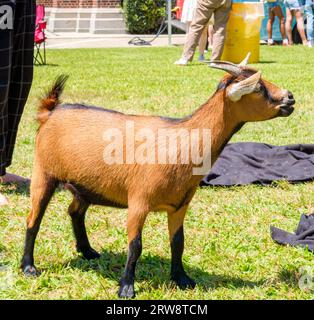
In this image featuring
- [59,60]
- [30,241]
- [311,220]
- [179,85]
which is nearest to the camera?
[30,241]

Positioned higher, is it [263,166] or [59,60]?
[263,166]

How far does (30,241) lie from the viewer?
12.7 feet

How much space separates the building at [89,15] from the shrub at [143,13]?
0.94 metres

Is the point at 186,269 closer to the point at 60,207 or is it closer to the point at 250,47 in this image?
the point at 60,207

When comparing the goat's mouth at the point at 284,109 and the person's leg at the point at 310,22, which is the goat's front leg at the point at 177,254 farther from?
the person's leg at the point at 310,22

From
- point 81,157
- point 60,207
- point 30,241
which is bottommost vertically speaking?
point 60,207

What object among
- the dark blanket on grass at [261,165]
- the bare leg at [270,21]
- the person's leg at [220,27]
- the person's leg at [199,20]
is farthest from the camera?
the bare leg at [270,21]

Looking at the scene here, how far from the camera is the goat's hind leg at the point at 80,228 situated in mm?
4059

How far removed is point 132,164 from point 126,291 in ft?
2.13

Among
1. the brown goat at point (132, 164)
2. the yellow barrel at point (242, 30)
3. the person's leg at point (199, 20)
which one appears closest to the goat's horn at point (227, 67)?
the brown goat at point (132, 164)

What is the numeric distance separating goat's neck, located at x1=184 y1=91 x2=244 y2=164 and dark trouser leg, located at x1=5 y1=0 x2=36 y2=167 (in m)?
2.16

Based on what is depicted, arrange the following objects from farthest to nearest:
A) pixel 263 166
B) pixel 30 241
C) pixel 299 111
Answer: pixel 299 111 < pixel 263 166 < pixel 30 241

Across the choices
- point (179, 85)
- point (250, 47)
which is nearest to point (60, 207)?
point (179, 85)

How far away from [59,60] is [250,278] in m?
12.5
